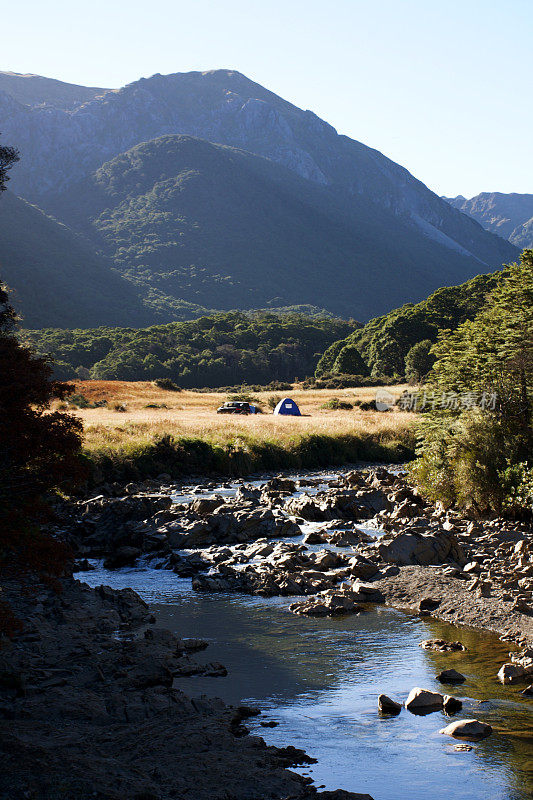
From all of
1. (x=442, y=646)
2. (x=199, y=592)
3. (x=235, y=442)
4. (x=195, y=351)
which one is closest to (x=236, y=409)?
(x=235, y=442)

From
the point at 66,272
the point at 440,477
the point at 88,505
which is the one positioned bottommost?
the point at 88,505

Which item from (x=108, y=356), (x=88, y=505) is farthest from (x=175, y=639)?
(x=108, y=356)

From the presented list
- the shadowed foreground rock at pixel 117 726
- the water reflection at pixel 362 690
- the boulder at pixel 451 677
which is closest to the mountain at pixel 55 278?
the water reflection at pixel 362 690

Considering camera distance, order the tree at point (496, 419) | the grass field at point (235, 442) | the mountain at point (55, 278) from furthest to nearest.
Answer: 1. the mountain at point (55, 278)
2. the grass field at point (235, 442)
3. the tree at point (496, 419)

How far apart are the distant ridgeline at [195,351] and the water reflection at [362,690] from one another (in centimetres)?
10116

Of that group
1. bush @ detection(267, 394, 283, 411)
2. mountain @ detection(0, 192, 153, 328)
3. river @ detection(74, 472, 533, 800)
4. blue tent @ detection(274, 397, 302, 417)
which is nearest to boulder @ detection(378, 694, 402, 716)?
river @ detection(74, 472, 533, 800)

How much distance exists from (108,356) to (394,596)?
357 feet

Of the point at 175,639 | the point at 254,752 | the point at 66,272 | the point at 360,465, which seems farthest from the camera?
the point at 66,272

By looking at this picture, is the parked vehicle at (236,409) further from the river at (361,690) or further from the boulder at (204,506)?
the river at (361,690)

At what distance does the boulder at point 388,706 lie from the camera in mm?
10797

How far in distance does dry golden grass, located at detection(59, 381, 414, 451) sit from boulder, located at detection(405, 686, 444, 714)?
29.1 m

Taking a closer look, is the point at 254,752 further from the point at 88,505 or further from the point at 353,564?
the point at 88,505

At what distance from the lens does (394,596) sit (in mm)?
16922

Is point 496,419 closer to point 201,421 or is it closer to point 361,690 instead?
point 361,690
